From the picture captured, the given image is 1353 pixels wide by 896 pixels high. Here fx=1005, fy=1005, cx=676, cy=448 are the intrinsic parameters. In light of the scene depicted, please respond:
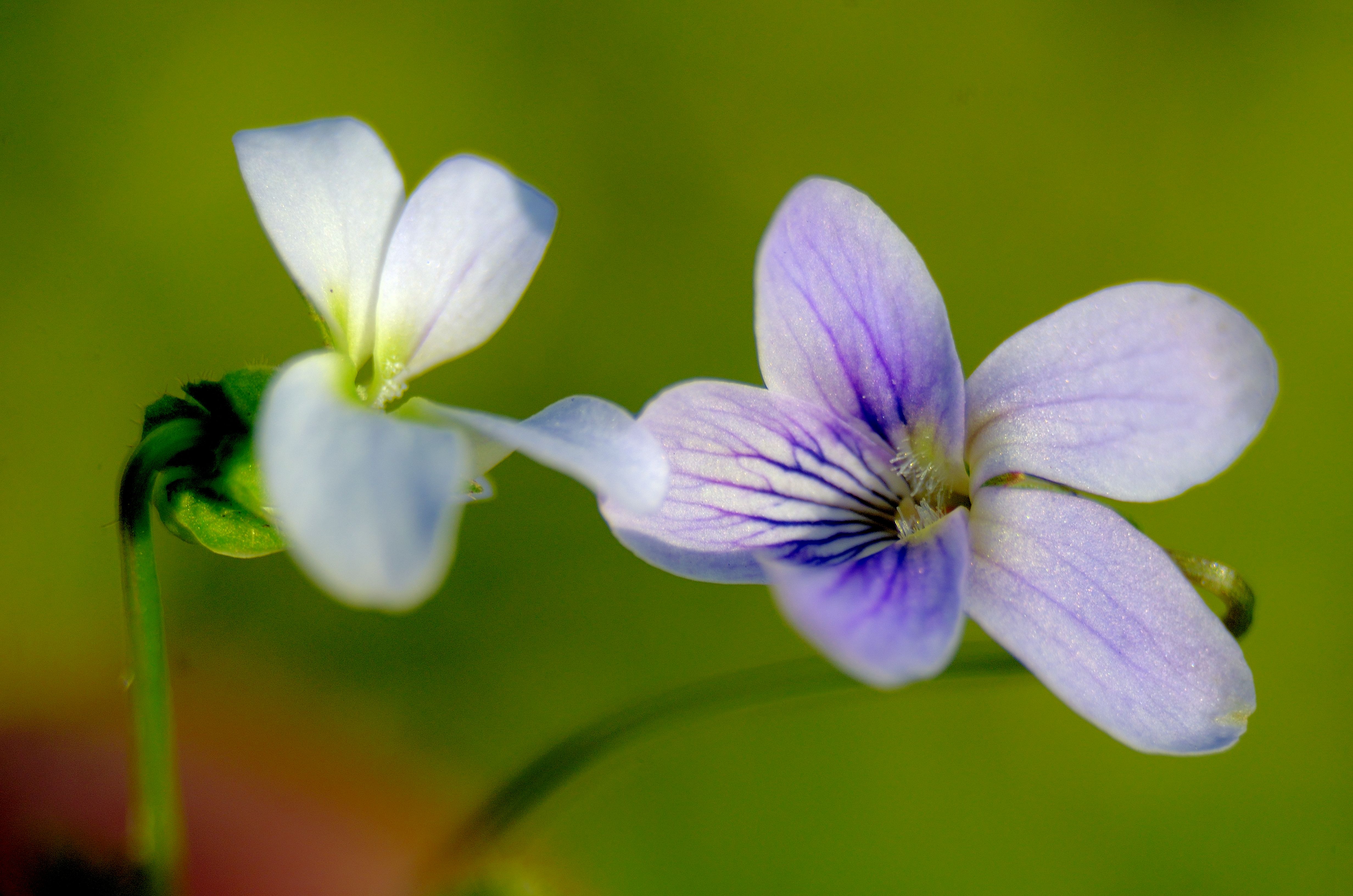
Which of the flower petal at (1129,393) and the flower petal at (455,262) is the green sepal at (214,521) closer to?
the flower petal at (455,262)

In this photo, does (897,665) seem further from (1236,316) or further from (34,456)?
(34,456)

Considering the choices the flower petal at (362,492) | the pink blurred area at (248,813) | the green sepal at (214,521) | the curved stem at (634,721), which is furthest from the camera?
the pink blurred area at (248,813)

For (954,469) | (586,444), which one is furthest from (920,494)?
(586,444)

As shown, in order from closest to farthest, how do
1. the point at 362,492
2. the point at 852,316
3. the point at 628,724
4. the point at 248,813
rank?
the point at 362,492 < the point at 852,316 < the point at 628,724 < the point at 248,813

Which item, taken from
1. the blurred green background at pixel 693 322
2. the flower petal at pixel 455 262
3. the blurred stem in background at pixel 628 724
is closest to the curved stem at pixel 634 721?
the blurred stem in background at pixel 628 724

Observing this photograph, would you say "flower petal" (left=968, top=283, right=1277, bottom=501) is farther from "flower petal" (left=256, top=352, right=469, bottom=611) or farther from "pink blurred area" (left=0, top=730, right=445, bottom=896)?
"pink blurred area" (left=0, top=730, right=445, bottom=896)

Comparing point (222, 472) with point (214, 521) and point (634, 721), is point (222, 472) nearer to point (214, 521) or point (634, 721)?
point (214, 521)
